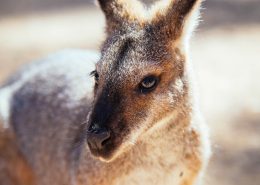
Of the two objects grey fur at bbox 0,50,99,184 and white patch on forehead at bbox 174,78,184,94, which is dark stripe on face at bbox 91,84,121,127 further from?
grey fur at bbox 0,50,99,184

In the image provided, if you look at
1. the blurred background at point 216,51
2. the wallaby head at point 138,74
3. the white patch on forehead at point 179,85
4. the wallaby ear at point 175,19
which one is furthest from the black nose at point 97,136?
the blurred background at point 216,51

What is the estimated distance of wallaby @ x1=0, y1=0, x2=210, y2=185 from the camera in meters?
3.29

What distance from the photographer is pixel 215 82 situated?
6.88 meters

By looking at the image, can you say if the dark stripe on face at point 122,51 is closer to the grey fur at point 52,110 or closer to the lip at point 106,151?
the lip at point 106,151

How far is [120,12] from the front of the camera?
3.76m

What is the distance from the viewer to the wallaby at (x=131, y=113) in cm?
329

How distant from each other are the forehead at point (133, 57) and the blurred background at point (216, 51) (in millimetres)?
832

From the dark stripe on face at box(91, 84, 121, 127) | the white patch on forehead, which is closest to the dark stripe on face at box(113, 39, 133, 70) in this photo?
the dark stripe on face at box(91, 84, 121, 127)

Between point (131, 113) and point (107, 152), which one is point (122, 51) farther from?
point (107, 152)

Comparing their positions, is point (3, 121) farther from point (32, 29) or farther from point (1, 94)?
point (32, 29)

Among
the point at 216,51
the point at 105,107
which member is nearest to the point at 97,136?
the point at 105,107

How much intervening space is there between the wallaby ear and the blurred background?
2.58 feet

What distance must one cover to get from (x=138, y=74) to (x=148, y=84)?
8 centimetres

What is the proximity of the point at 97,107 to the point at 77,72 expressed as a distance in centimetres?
140
